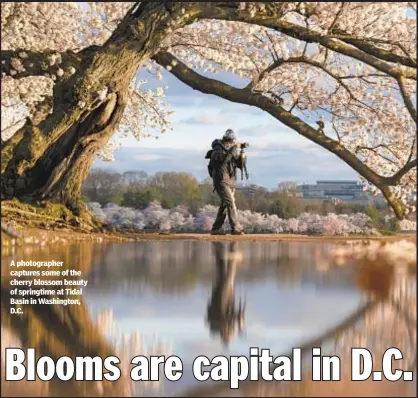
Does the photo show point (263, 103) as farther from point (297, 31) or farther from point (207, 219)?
point (207, 219)

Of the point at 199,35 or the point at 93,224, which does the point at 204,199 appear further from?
the point at 93,224

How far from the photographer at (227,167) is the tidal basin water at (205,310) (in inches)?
141

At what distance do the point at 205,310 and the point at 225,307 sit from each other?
16cm

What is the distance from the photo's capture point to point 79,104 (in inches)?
343

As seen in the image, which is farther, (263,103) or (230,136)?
(230,136)

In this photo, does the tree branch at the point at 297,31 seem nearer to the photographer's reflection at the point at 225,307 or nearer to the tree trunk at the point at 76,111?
the tree trunk at the point at 76,111

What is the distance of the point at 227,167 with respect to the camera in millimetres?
10188

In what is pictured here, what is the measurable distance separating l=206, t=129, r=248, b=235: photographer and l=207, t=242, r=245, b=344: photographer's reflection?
3537 millimetres

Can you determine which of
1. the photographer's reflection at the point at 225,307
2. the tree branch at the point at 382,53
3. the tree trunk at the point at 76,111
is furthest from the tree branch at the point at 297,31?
the photographer's reflection at the point at 225,307

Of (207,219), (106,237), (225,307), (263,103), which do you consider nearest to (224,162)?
(263,103)

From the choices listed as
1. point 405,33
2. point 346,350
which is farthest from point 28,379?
point 405,33

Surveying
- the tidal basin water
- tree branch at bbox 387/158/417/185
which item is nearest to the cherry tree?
tree branch at bbox 387/158/417/185

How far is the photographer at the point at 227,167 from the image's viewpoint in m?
10.1

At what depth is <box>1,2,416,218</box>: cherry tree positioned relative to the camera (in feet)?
28.2
